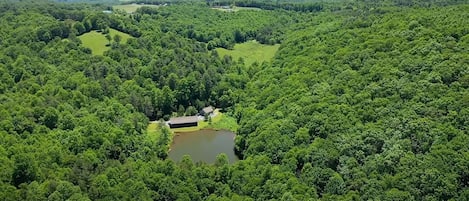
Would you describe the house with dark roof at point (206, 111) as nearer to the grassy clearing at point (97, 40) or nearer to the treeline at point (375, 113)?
the treeline at point (375, 113)

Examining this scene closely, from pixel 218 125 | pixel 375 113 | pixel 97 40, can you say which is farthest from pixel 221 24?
pixel 375 113

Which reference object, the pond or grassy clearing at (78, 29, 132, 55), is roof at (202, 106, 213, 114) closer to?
the pond

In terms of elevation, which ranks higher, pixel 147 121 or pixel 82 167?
pixel 82 167

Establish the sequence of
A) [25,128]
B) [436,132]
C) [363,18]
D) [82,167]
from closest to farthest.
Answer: [436,132] < [82,167] < [25,128] < [363,18]

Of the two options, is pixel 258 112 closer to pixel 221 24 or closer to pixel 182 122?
pixel 182 122

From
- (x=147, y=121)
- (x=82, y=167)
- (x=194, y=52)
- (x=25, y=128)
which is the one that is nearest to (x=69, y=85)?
(x=147, y=121)

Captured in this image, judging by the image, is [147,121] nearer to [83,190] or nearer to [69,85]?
[69,85]
